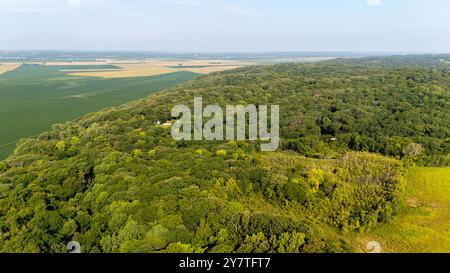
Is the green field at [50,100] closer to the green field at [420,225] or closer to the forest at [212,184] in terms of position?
the forest at [212,184]

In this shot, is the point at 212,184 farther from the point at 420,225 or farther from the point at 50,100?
the point at 50,100

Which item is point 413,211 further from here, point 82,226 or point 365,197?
point 82,226

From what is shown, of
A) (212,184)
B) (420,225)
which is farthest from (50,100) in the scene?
(420,225)

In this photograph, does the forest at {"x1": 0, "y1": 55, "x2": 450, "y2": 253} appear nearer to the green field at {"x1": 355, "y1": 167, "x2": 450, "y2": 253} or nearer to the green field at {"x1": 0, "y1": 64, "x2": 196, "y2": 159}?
the green field at {"x1": 355, "y1": 167, "x2": 450, "y2": 253}

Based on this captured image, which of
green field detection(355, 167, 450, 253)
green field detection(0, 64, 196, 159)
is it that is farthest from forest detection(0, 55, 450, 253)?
green field detection(0, 64, 196, 159)

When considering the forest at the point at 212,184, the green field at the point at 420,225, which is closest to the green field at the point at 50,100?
the forest at the point at 212,184
